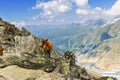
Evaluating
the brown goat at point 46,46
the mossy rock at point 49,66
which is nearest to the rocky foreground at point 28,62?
the mossy rock at point 49,66

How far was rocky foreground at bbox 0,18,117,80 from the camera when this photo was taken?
86.6ft

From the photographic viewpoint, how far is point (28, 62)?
28359 mm

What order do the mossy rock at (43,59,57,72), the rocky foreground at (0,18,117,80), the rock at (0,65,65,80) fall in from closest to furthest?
the rock at (0,65,65,80) < the rocky foreground at (0,18,117,80) < the mossy rock at (43,59,57,72)

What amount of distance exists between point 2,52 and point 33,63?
403 centimetres

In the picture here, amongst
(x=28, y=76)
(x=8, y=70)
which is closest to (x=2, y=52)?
(x=8, y=70)

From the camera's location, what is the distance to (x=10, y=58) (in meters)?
28.6

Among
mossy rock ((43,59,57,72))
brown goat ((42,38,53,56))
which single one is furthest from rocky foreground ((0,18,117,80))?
brown goat ((42,38,53,56))

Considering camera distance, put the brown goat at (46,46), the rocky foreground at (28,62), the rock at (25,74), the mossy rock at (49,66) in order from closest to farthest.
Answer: the rock at (25,74) < the rocky foreground at (28,62) < the mossy rock at (49,66) < the brown goat at (46,46)

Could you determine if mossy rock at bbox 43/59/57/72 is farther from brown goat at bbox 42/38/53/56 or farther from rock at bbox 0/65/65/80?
brown goat at bbox 42/38/53/56

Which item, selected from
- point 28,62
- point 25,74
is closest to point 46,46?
point 28,62

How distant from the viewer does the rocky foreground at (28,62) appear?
2641cm

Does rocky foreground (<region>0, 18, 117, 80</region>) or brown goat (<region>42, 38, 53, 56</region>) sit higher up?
brown goat (<region>42, 38, 53, 56</region>)

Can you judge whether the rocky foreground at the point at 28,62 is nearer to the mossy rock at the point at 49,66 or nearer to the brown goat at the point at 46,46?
the mossy rock at the point at 49,66

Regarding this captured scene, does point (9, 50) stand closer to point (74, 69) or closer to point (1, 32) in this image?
point (1, 32)
